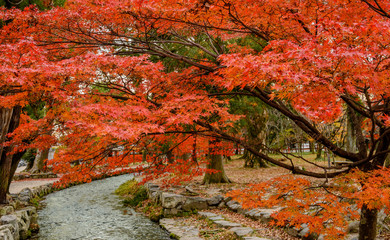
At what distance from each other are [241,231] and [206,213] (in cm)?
240

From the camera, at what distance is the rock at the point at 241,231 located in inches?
254

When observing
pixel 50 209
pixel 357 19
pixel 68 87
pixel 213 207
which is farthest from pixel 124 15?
pixel 50 209

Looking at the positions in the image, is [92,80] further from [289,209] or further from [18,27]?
[289,209]

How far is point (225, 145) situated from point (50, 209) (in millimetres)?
8300

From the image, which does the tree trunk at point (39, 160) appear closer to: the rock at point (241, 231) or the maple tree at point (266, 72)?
the maple tree at point (266, 72)

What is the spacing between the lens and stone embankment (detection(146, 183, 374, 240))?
6191 millimetres

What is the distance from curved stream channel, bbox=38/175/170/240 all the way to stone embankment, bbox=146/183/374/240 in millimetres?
503

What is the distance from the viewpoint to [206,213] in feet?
29.1

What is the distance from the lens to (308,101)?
Result: 4461 millimetres

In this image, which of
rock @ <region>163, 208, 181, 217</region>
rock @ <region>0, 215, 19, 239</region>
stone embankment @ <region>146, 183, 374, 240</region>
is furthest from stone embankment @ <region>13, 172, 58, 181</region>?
rock @ <region>163, 208, 181, 217</region>

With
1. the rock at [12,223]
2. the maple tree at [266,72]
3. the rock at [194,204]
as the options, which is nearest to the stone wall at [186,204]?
the rock at [194,204]

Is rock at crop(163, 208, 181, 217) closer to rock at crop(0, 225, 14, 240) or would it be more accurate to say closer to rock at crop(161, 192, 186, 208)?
rock at crop(161, 192, 186, 208)

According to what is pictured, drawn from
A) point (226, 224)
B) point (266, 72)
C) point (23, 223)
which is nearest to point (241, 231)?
point (226, 224)

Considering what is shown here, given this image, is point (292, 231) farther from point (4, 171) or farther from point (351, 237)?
point (4, 171)
